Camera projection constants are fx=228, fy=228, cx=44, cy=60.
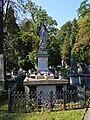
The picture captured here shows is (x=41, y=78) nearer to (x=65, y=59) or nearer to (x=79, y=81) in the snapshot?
(x=79, y=81)

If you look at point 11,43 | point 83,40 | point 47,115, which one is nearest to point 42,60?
point 47,115

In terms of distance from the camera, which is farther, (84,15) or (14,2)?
(84,15)

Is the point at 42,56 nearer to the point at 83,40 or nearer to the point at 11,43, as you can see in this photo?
the point at 83,40

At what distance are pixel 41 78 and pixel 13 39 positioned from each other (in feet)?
102

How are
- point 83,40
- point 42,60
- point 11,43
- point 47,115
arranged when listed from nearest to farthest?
Answer: point 47,115, point 42,60, point 83,40, point 11,43

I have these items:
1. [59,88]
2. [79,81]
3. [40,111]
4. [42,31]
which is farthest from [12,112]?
[79,81]

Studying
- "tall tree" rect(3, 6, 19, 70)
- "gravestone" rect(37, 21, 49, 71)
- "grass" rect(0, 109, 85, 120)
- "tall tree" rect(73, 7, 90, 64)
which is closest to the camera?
"grass" rect(0, 109, 85, 120)

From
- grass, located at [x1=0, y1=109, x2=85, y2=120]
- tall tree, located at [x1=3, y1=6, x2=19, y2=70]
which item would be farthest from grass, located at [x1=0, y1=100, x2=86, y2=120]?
tall tree, located at [x1=3, y1=6, x2=19, y2=70]

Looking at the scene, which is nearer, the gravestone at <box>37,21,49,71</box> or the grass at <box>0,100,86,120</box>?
the grass at <box>0,100,86,120</box>

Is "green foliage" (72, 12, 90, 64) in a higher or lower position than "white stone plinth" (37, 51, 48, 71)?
higher

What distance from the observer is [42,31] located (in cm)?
1950

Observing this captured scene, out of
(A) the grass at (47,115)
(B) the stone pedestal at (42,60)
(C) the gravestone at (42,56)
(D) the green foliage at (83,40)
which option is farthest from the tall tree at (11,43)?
(A) the grass at (47,115)

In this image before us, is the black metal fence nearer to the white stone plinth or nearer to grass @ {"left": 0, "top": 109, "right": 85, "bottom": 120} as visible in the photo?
grass @ {"left": 0, "top": 109, "right": 85, "bottom": 120}

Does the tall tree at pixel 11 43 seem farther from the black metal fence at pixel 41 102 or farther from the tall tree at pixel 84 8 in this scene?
the black metal fence at pixel 41 102
